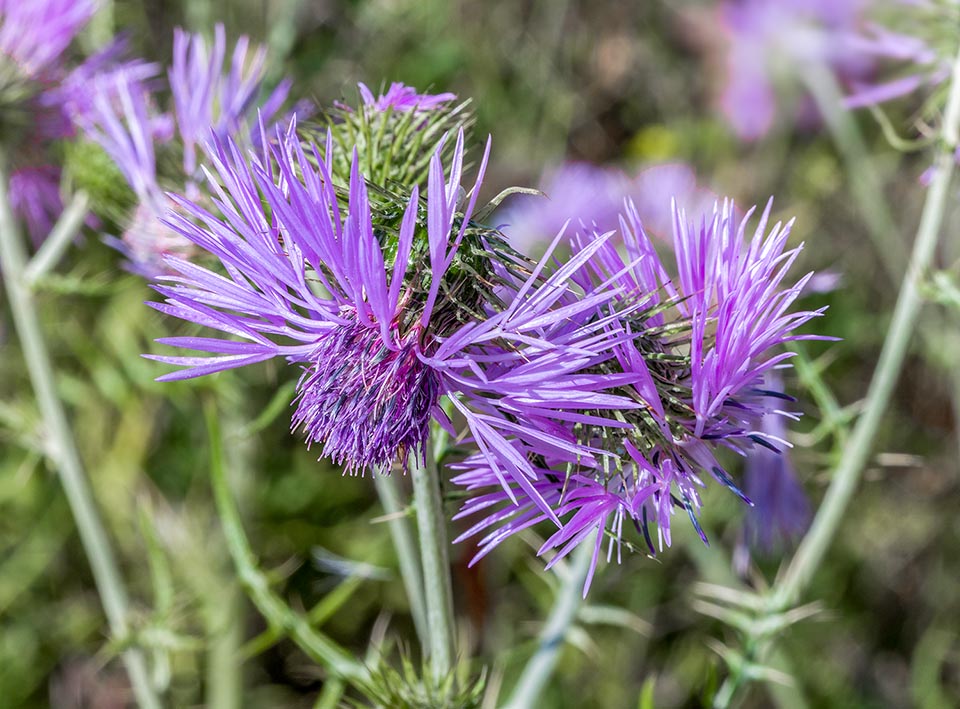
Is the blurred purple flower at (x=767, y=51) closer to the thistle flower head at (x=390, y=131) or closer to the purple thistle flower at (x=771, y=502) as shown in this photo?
the purple thistle flower at (x=771, y=502)

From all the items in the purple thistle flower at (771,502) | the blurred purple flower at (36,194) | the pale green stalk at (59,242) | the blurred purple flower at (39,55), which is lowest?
the purple thistle flower at (771,502)

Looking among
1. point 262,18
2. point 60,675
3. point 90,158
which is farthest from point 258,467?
point 262,18

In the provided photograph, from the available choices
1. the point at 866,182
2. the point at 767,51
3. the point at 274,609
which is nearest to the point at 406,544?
the point at 274,609

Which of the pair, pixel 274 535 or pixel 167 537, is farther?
pixel 274 535

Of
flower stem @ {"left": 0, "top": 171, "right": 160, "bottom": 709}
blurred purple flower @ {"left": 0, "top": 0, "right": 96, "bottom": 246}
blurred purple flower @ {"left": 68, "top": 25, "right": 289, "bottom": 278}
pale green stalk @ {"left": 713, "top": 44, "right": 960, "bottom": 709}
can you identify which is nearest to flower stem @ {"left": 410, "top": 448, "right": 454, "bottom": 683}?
pale green stalk @ {"left": 713, "top": 44, "right": 960, "bottom": 709}

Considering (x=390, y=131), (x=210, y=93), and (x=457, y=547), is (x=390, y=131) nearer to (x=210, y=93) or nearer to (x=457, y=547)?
(x=210, y=93)

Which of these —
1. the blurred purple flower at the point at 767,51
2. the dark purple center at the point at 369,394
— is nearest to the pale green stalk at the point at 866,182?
the blurred purple flower at the point at 767,51

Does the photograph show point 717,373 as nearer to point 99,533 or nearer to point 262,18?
point 99,533
